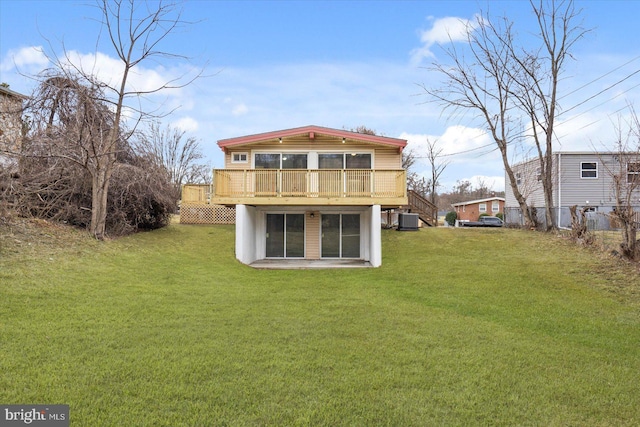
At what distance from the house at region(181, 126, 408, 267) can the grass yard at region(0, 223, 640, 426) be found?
3.06m

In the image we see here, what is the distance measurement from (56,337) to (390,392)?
407 cm

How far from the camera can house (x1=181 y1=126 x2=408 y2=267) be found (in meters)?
12.2

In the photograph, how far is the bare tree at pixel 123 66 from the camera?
446 inches

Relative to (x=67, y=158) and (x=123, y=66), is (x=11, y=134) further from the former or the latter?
(x=123, y=66)

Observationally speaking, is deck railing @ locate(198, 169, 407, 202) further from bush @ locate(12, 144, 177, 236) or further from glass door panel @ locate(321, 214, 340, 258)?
bush @ locate(12, 144, 177, 236)

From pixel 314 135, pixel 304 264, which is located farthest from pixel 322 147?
pixel 304 264

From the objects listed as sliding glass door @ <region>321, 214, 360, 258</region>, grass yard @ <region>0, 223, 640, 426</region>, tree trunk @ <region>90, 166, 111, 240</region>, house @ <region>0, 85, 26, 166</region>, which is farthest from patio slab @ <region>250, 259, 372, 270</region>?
house @ <region>0, 85, 26, 166</region>

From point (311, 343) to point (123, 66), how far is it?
11093mm

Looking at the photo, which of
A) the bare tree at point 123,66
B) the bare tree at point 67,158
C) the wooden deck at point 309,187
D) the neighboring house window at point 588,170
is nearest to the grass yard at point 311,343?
the bare tree at point 67,158

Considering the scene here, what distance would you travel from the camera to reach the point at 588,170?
70.4 ft

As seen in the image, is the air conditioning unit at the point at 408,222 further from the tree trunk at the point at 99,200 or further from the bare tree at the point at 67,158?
the tree trunk at the point at 99,200

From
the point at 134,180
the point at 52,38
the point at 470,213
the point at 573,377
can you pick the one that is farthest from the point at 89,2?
the point at 470,213

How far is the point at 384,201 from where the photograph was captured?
12.2 m

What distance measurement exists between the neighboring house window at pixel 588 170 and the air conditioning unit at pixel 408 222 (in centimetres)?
1200
